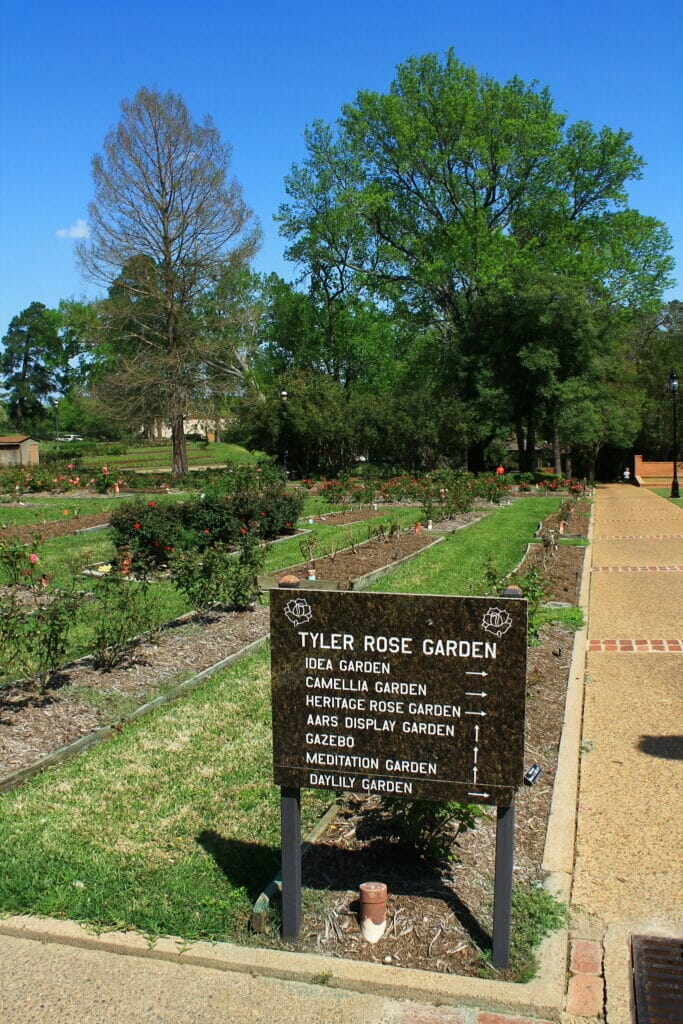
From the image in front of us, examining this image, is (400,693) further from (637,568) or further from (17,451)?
(17,451)

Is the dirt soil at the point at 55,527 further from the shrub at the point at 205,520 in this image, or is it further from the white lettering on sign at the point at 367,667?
the white lettering on sign at the point at 367,667

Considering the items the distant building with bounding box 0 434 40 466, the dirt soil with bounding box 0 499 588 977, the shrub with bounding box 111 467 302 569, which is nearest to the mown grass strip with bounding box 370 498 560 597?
the dirt soil with bounding box 0 499 588 977

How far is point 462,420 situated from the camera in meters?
34.9

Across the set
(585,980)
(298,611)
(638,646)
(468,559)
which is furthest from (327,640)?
(468,559)

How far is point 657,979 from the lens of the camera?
363 cm

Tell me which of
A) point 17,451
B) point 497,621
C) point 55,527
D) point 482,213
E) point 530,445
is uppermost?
point 482,213

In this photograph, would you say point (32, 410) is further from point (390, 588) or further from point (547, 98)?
point (390, 588)

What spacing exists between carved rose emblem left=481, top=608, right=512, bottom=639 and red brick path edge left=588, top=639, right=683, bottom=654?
5.85 m

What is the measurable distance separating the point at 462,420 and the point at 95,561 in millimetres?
23232

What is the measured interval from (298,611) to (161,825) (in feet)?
6.04

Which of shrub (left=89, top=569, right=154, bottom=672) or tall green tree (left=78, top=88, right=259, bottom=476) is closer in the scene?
shrub (left=89, top=569, right=154, bottom=672)

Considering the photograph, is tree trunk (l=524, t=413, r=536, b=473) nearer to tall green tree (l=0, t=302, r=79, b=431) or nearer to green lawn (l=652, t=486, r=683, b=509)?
green lawn (l=652, t=486, r=683, b=509)

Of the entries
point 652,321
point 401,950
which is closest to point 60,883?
point 401,950

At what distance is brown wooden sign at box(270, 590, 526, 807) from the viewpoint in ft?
11.8
